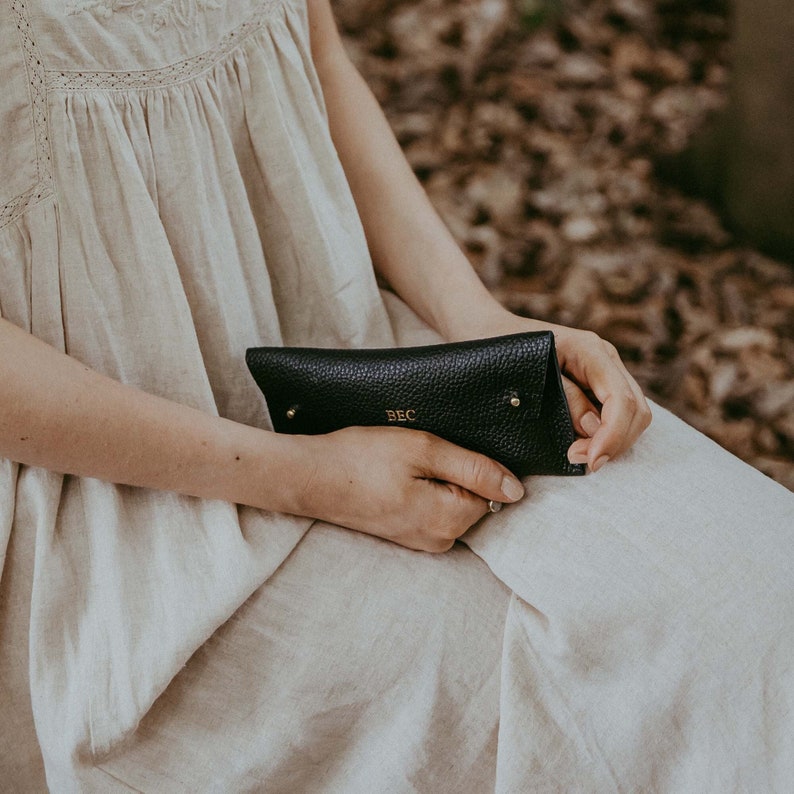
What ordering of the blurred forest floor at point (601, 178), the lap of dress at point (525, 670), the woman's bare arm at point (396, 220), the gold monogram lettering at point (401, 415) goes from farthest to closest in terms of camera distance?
the blurred forest floor at point (601, 178), the woman's bare arm at point (396, 220), the gold monogram lettering at point (401, 415), the lap of dress at point (525, 670)

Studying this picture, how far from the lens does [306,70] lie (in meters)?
0.98

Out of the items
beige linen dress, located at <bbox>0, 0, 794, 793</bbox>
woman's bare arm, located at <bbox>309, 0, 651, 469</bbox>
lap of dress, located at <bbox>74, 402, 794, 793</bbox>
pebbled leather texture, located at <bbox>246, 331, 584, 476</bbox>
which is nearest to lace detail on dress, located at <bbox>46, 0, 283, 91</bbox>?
beige linen dress, located at <bbox>0, 0, 794, 793</bbox>

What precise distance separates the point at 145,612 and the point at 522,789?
1.18 ft

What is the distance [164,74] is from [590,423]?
1.74 feet

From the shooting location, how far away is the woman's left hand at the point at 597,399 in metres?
0.80

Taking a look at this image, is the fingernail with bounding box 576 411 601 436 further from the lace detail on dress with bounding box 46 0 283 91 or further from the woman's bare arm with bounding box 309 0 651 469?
the lace detail on dress with bounding box 46 0 283 91

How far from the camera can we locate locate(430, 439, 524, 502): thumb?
0.80 metres

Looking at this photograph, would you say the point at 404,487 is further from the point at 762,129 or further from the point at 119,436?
the point at 762,129

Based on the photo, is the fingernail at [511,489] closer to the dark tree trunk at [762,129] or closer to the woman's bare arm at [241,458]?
the woman's bare arm at [241,458]

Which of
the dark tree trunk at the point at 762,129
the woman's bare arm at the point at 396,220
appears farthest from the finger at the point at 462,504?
the dark tree trunk at the point at 762,129

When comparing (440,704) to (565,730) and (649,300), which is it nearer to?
(565,730)

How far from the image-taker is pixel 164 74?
0.82 m

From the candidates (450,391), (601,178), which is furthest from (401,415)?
(601,178)

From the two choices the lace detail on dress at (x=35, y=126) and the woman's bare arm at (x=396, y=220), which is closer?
the lace detail on dress at (x=35, y=126)
